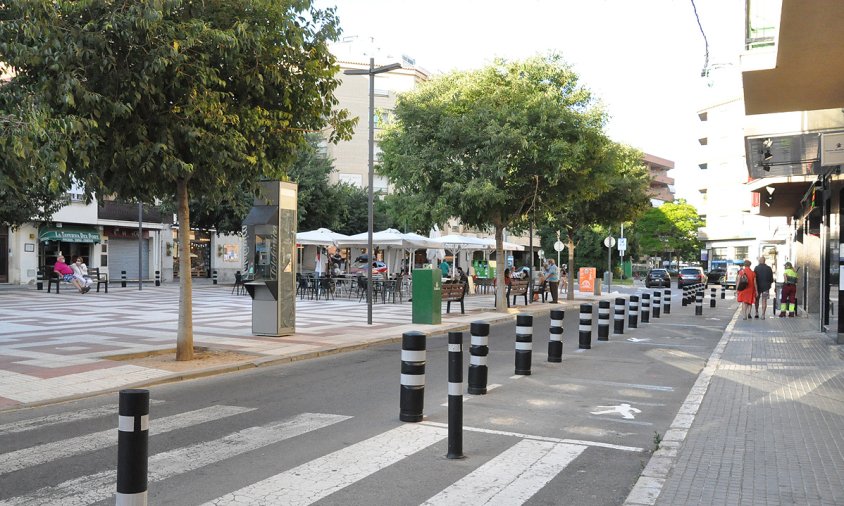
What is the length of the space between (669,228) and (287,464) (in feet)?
251

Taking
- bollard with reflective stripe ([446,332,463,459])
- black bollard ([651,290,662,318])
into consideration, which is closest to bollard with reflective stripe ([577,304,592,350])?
bollard with reflective stripe ([446,332,463,459])

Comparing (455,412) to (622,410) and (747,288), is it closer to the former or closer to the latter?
(622,410)

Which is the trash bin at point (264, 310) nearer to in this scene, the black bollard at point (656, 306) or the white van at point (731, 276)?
the black bollard at point (656, 306)

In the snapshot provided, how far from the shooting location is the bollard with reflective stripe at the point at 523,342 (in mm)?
9913

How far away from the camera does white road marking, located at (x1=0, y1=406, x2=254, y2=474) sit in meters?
5.83

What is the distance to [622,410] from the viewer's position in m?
8.20

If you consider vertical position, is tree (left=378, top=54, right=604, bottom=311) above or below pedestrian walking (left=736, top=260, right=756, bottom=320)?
above

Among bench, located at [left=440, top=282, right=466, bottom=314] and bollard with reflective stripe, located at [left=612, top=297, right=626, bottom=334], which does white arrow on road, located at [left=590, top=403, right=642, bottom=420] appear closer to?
bollard with reflective stripe, located at [left=612, top=297, right=626, bottom=334]

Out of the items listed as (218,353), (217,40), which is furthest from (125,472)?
(218,353)

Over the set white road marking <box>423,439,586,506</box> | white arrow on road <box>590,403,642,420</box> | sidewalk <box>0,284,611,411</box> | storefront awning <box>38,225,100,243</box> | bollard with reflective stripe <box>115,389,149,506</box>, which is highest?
storefront awning <box>38,225,100,243</box>

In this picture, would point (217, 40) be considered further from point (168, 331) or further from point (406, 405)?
point (168, 331)

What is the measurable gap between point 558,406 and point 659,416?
1.13 metres

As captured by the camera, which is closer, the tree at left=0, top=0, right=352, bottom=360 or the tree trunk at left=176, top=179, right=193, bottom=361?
the tree at left=0, top=0, right=352, bottom=360

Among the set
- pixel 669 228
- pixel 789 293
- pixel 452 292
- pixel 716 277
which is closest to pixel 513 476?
Result: pixel 452 292
